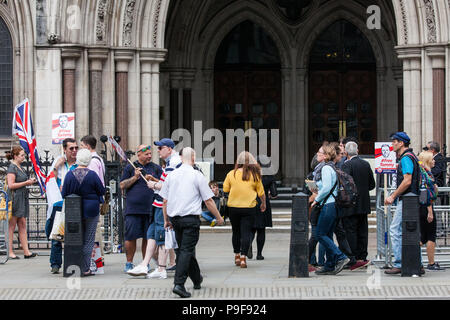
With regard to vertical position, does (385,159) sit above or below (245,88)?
below

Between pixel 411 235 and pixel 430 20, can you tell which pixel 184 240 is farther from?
pixel 430 20

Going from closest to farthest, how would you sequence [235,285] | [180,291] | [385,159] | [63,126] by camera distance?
[180,291] → [235,285] → [385,159] → [63,126]

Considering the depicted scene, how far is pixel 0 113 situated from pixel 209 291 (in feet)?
41.7

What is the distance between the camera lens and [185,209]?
13.1 meters

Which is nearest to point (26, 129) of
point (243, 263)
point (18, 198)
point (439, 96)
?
point (18, 198)

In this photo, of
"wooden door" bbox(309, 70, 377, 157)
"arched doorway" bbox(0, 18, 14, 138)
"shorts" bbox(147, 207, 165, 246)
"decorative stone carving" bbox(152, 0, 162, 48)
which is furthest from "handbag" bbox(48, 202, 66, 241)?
"wooden door" bbox(309, 70, 377, 157)

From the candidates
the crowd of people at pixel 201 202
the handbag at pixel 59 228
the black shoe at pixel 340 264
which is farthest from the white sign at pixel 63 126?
the black shoe at pixel 340 264

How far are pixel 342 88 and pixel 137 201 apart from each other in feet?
50.1

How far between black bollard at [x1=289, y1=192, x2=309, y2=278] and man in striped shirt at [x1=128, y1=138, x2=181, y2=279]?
1.75m

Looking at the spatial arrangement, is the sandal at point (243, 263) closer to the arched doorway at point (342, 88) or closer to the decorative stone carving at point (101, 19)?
the decorative stone carving at point (101, 19)

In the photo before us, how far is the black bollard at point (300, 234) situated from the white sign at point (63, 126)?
526 centimetres

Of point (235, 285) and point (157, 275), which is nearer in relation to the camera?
point (235, 285)

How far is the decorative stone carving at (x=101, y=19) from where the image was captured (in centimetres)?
2347
